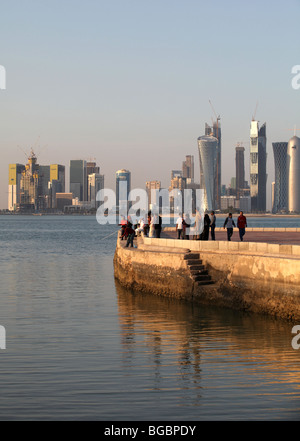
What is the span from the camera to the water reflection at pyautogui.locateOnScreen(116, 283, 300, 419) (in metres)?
10.4

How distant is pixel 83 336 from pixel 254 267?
18.4 ft

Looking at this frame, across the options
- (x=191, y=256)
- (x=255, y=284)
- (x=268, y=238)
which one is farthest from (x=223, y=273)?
(x=268, y=238)

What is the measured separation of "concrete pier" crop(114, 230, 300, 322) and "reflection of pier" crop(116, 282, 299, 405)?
0.50 meters

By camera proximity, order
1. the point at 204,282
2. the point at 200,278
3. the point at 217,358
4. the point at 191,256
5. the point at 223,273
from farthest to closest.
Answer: the point at 191,256 → the point at 200,278 → the point at 204,282 → the point at 223,273 → the point at 217,358

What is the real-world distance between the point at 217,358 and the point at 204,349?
1.09 metres

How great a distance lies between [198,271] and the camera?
21953mm

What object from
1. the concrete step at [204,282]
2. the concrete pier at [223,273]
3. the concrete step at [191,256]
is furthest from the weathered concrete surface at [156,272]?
the concrete step at [204,282]

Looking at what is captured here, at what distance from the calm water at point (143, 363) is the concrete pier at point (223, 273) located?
21.0 inches

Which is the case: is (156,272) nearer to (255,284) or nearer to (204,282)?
(204,282)

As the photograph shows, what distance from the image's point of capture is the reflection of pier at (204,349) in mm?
11570

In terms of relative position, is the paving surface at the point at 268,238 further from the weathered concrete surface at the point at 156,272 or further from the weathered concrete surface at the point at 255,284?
the weathered concrete surface at the point at 255,284

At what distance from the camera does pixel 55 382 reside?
11.5m
